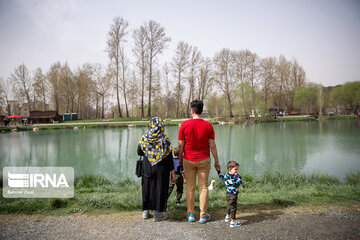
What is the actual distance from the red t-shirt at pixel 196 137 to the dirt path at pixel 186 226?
1139 mm

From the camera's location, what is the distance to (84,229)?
12.3 ft

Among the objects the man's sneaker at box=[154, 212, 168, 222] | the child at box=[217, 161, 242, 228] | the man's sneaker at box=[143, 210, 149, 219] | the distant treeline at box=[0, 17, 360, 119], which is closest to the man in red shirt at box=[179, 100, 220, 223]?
the child at box=[217, 161, 242, 228]

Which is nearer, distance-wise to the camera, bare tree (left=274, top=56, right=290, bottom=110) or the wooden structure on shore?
the wooden structure on shore

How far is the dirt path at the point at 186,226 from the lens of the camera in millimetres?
3469

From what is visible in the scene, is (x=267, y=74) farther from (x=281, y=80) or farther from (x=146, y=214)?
(x=146, y=214)

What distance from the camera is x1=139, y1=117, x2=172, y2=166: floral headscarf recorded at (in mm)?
4016

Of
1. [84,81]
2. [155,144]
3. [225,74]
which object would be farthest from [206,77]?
[155,144]

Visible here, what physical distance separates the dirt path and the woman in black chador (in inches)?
11.6

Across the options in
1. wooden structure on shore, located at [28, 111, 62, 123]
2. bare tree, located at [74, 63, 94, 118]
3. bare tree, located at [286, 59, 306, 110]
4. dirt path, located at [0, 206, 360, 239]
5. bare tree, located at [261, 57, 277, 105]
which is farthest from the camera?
bare tree, located at [286, 59, 306, 110]

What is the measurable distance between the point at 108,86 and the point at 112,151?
3347cm

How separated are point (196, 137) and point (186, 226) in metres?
1.46

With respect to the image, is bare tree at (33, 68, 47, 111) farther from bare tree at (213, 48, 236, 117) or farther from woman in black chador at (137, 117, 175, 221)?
woman in black chador at (137, 117, 175, 221)

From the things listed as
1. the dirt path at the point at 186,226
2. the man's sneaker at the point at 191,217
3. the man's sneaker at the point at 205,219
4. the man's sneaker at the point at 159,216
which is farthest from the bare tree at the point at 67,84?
the man's sneaker at the point at 205,219

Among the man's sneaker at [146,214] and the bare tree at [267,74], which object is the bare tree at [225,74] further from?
the man's sneaker at [146,214]
